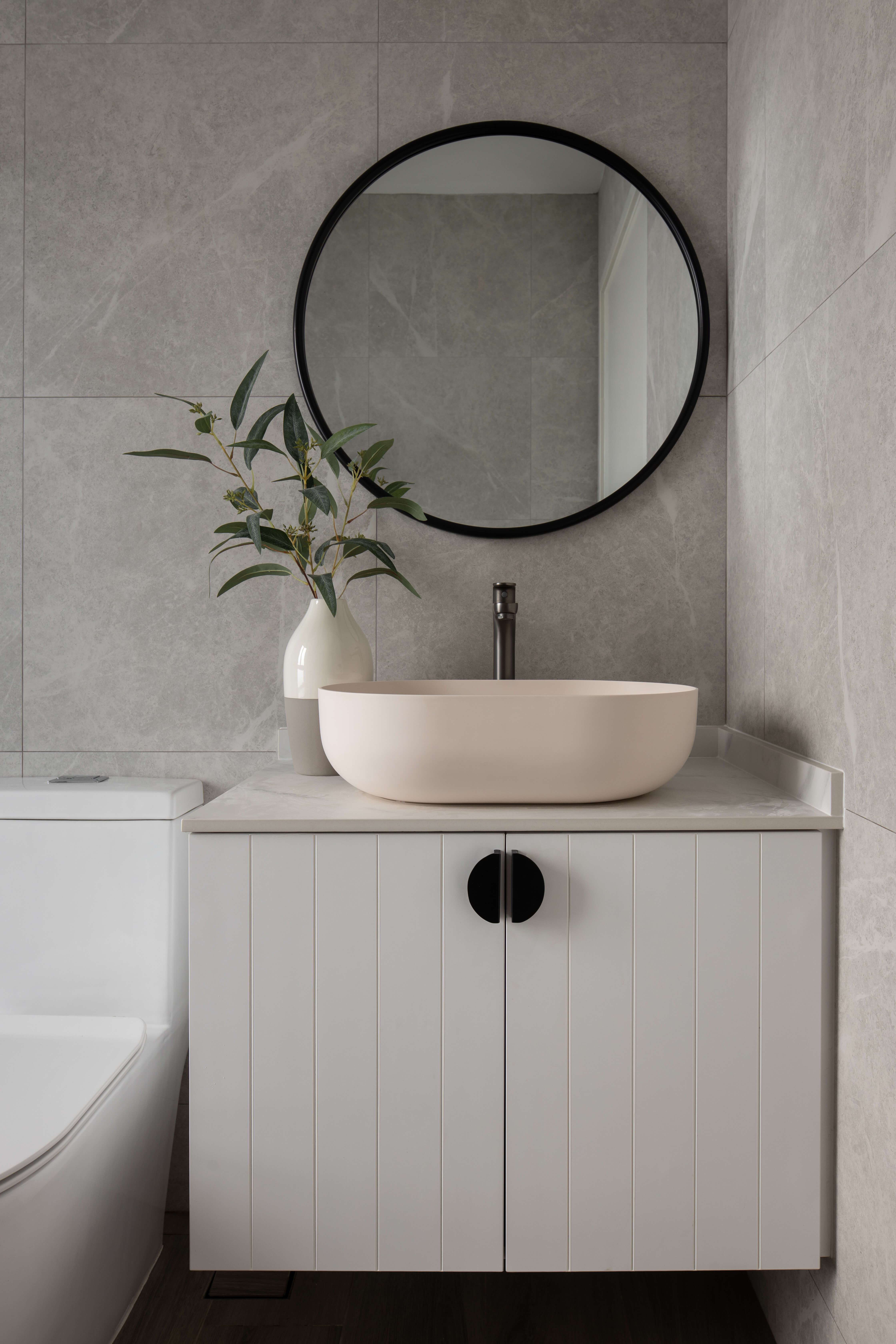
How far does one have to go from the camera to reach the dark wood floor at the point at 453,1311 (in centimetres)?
120

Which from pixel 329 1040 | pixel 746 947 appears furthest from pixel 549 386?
pixel 329 1040

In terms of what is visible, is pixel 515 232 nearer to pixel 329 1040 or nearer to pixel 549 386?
pixel 549 386

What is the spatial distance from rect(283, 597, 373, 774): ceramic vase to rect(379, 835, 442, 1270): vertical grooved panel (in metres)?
0.34

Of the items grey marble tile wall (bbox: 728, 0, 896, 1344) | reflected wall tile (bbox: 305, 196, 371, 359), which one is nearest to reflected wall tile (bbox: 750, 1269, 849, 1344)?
grey marble tile wall (bbox: 728, 0, 896, 1344)

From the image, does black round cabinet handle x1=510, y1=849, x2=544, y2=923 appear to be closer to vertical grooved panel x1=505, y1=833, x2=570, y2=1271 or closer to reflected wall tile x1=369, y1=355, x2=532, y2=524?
vertical grooved panel x1=505, y1=833, x2=570, y2=1271

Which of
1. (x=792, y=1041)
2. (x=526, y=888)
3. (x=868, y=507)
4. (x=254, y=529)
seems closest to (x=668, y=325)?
(x=868, y=507)

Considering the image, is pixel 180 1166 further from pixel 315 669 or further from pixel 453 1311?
pixel 315 669

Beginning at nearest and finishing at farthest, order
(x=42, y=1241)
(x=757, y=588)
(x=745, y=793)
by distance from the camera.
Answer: (x=42, y=1241)
(x=745, y=793)
(x=757, y=588)

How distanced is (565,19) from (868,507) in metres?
1.05

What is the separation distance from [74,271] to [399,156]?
0.57 meters

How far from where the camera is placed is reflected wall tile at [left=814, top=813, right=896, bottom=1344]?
841 millimetres

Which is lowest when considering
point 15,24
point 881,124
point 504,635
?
point 504,635

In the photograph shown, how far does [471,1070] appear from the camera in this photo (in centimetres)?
96

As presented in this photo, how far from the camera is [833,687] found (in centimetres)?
98
